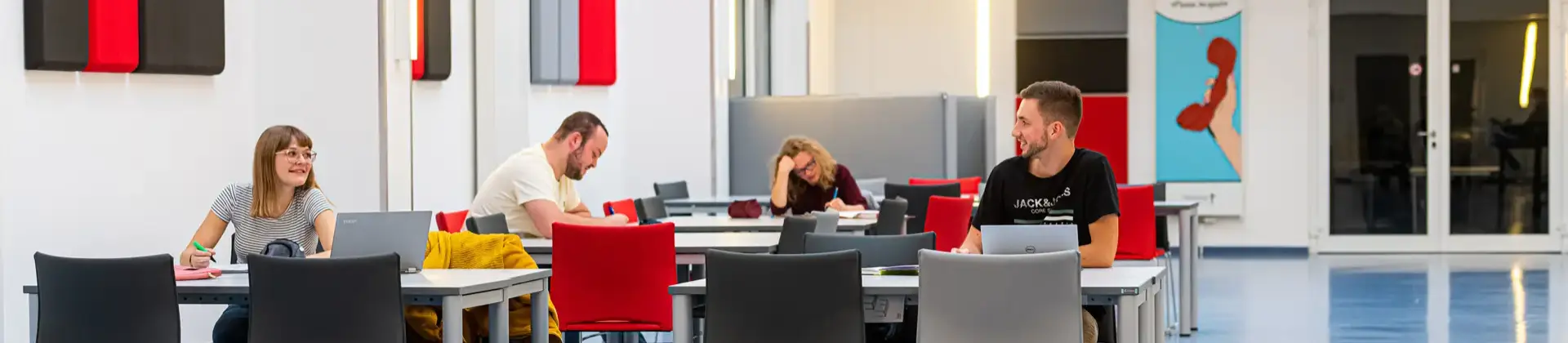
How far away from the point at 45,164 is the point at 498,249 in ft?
5.00

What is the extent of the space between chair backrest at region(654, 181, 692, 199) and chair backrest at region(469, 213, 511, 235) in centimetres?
405

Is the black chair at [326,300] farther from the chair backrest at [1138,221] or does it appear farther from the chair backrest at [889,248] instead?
the chair backrest at [1138,221]

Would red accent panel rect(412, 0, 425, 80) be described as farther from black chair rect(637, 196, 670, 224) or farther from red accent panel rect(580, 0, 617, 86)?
red accent panel rect(580, 0, 617, 86)

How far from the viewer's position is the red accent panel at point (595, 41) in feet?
32.7

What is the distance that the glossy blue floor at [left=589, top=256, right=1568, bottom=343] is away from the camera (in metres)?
8.56

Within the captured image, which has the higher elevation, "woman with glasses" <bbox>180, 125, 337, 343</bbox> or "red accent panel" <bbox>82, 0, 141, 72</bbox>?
"red accent panel" <bbox>82, 0, 141, 72</bbox>

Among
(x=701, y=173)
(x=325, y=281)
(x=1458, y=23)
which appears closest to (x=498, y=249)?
(x=325, y=281)

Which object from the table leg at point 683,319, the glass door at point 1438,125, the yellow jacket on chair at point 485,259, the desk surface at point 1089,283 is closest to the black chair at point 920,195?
the yellow jacket on chair at point 485,259

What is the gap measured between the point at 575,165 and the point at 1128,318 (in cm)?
345

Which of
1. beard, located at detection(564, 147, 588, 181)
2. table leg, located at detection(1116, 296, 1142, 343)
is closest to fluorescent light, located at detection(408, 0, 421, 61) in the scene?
beard, located at detection(564, 147, 588, 181)

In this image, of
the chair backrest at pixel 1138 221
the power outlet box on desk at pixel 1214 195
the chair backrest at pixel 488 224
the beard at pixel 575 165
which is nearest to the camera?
the chair backrest at pixel 488 224

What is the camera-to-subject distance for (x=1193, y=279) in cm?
841

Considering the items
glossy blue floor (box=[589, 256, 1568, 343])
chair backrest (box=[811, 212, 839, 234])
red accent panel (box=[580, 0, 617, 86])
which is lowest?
glossy blue floor (box=[589, 256, 1568, 343])

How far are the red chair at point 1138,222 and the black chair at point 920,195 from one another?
1.61 m
